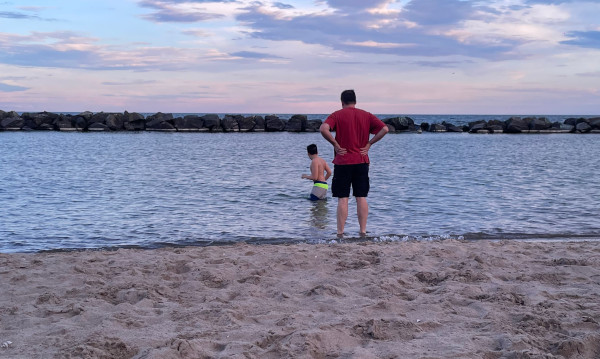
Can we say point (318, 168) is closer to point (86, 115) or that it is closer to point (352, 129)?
point (352, 129)

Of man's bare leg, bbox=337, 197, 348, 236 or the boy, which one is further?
the boy

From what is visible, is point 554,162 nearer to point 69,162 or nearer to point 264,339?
point 69,162

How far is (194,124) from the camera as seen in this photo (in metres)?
54.5

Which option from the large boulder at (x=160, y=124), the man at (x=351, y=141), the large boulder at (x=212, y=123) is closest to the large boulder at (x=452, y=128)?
the large boulder at (x=212, y=123)

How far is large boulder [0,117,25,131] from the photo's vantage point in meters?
52.0

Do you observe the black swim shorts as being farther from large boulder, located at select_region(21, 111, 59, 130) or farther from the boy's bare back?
large boulder, located at select_region(21, 111, 59, 130)

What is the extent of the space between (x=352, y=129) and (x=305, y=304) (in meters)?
3.75

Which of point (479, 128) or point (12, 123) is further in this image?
point (479, 128)

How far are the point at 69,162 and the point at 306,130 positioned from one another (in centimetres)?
3782

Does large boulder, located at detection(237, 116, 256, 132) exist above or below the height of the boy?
above

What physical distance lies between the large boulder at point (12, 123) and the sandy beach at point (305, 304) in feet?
168

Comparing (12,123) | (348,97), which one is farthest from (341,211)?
(12,123)

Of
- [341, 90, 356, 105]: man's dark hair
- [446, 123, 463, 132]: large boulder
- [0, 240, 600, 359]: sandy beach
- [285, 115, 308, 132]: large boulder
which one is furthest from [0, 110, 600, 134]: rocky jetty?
[0, 240, 600, 359]: sandy beach

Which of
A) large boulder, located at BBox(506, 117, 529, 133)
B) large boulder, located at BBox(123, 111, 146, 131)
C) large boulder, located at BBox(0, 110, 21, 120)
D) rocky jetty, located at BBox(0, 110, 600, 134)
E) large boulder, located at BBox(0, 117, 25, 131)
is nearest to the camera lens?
large boulder, located at BBox(0, 117, 25, 131)
